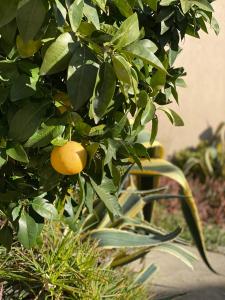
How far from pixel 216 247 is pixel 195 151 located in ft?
4.72

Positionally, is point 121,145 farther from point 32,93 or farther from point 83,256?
point 83,256

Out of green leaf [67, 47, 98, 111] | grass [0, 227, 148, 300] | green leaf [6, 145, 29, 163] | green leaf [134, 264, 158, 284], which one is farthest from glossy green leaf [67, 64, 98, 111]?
green leaf [134, 264, 158, 284]

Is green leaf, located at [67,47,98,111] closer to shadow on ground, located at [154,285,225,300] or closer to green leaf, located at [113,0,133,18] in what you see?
green leaf, located at [113,0,133,18]

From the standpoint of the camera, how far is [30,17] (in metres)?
1.25

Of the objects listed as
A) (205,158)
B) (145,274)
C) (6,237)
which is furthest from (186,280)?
(6,237)

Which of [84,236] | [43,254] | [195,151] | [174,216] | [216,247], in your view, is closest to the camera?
[43,254]

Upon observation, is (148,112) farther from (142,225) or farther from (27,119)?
(142,225)

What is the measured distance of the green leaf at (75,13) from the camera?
49.8 inches

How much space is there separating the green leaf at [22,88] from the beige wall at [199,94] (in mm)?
3417

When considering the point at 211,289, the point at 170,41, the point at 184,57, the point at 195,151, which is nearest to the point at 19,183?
the point at 170,41

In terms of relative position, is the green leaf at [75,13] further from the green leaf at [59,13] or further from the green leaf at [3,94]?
the green leaf at [3,94]

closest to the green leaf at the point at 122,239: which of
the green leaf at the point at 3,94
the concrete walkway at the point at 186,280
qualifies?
the concrete walkway at the point at 186,280

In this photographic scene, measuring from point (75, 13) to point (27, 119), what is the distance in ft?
0.96

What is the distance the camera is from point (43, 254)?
216 cm
